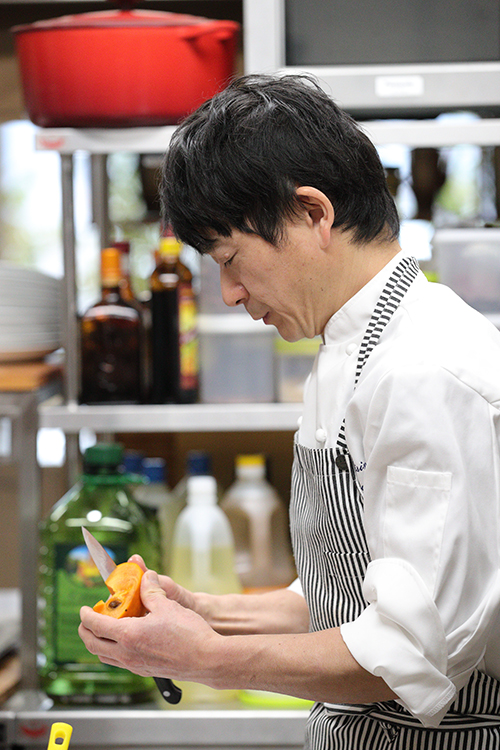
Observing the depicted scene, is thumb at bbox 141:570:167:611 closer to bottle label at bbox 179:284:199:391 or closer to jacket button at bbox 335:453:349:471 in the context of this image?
jacket button at bbox 335:453:349:471

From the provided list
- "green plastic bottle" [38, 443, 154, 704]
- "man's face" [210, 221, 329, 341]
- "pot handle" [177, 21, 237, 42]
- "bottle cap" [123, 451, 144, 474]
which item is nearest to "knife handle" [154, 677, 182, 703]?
"man's face" [210, 221, 329, 341]

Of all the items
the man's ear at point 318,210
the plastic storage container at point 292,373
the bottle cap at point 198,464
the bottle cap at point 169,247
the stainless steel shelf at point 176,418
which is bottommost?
the bottle cap at point 198,464

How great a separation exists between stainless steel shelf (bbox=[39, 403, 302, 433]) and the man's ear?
70 cm

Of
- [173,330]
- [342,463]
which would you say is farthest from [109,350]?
[342,463]

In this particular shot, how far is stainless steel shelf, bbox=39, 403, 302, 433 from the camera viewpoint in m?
1.50

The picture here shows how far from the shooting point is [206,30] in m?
1.42

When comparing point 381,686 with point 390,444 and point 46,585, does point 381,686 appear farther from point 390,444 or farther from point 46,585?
point 46,585

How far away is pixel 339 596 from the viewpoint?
2.98ft

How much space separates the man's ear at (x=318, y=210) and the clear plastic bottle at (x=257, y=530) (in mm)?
851

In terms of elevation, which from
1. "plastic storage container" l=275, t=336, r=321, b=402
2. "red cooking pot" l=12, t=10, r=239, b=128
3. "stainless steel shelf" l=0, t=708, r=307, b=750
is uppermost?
"red cooking pot" l=12, t=10, r=239, b=128

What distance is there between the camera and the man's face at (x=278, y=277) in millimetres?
846

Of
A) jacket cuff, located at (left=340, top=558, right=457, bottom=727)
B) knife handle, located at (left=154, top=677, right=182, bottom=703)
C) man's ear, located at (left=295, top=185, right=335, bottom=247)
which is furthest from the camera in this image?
knife handle, located at (left=154, top=677, right=182, bottom=703)

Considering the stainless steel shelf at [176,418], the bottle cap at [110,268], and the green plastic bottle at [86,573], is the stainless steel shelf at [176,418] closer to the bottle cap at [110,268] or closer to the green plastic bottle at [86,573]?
the green plastic bottle at [86,573]

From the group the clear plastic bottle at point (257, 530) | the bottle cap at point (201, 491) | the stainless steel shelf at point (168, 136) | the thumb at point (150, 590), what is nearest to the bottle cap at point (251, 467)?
the clear plastic bottle at point (257, 530)
